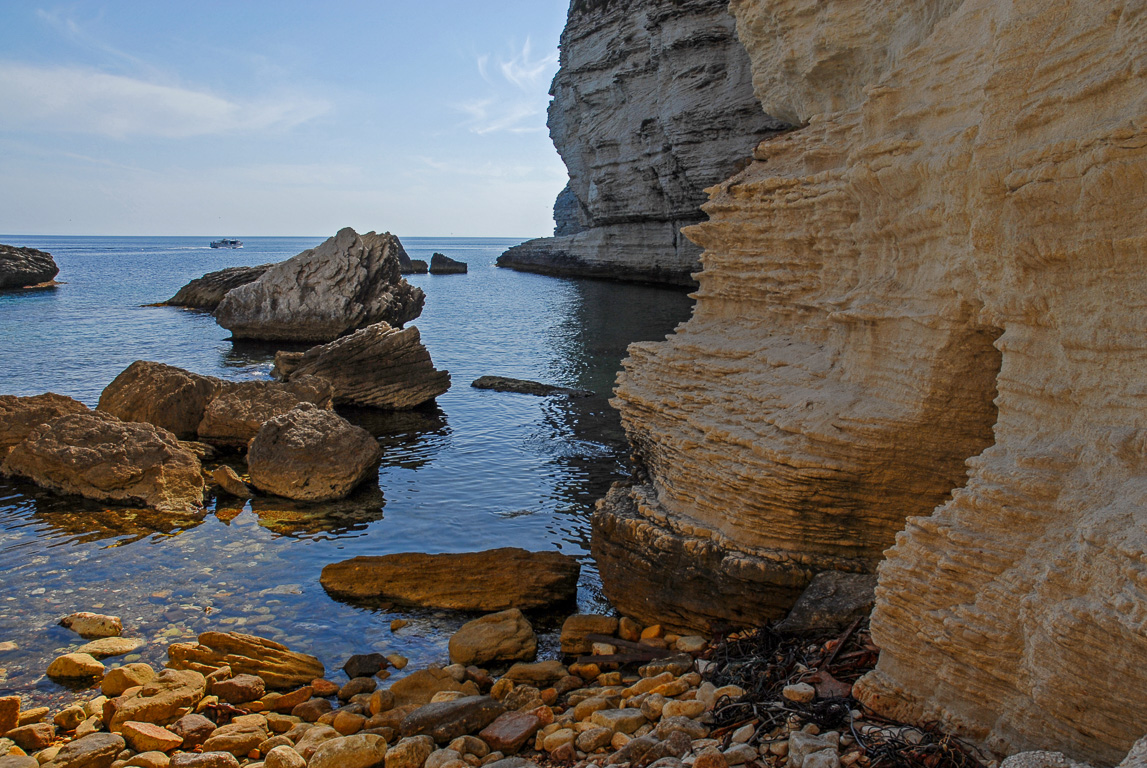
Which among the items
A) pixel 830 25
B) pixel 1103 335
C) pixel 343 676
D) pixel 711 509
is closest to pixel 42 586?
pixel 343 676

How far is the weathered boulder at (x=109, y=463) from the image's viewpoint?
12.3 metres

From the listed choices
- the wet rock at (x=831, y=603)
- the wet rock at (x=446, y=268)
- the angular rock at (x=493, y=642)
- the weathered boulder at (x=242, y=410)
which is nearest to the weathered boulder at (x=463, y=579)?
the angular rock at (x=493, y=642)

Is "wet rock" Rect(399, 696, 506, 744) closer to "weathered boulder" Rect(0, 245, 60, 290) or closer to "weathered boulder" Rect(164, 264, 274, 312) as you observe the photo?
"weathered boulder" Rect(164, 264, 274, 312)

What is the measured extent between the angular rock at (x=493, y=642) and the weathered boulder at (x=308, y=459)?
5.57 metres

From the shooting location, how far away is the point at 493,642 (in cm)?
793

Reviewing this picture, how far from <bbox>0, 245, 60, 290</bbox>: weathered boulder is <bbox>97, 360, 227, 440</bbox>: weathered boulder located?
4439cm

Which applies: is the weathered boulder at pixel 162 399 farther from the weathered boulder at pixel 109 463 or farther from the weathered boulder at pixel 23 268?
the weathered boulder at pixel 23 268

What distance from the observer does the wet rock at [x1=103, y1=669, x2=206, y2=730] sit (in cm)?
665

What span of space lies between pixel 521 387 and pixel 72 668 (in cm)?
1470

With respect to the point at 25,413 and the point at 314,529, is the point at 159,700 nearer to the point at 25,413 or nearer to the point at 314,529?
the point at 314,529

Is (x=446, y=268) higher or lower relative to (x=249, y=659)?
higher

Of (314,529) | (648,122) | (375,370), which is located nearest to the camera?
(314,529)

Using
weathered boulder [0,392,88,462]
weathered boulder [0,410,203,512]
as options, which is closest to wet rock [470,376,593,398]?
weathered boulder [0,410,203,512]

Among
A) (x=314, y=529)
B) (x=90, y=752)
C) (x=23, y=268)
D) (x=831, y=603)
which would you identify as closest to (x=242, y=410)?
(x=314, y=529)
